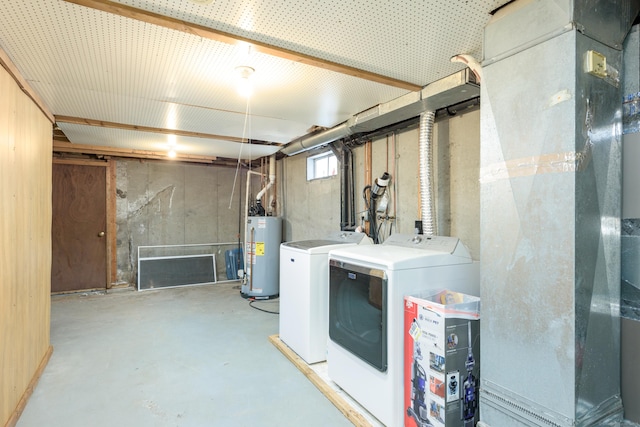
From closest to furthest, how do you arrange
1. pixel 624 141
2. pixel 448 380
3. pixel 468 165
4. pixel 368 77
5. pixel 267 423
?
pixel 624 141 < pixel 448 380 < pixel 267 423 < pixel 368 77 < pixel 468 165

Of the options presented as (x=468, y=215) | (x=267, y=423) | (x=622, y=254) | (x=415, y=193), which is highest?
(x=415, y=193)

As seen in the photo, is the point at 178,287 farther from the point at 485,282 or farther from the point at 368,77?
the point at 485,282

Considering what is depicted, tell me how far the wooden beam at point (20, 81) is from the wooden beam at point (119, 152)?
226 cm

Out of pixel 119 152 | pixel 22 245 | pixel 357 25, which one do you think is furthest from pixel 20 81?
pixel 119 152

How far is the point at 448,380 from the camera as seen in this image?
1686 millimetres

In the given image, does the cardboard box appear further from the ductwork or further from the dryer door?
the ductwork

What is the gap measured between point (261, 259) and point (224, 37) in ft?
11.7

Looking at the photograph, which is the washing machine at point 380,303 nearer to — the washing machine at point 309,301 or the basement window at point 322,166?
the washing machine at point 309,301

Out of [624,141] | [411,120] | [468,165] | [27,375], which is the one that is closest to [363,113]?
[411,120]

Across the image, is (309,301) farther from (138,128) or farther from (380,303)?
(138,128)

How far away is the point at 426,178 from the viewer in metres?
2.50

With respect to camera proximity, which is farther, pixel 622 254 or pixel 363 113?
pixel 363 113

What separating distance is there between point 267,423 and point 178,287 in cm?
404

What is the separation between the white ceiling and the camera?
61.4 inches
